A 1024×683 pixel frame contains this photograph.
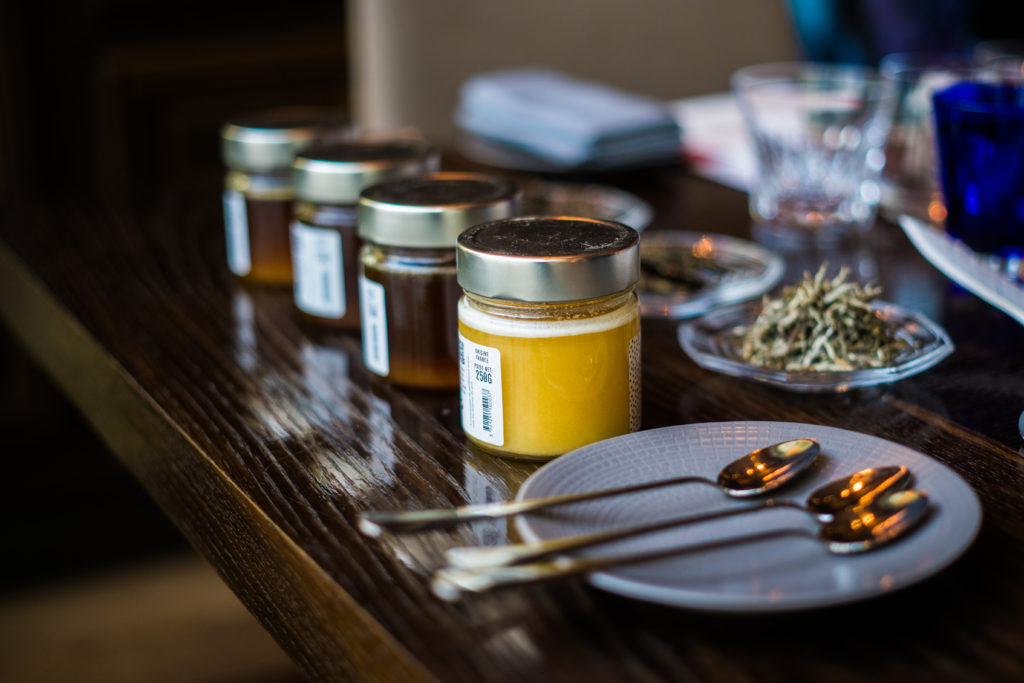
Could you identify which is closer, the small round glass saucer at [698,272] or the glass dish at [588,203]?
the small round glass saucer at [698,272]

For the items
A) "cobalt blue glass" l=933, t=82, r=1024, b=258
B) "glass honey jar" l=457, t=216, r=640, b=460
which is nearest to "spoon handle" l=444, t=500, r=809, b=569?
"glass honey jar" l=457, t=216, r=640, b=460

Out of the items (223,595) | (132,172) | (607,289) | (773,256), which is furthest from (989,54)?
(132,172)

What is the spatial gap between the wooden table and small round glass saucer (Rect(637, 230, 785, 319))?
4 centimetres

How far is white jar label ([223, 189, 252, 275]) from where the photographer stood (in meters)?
0.85

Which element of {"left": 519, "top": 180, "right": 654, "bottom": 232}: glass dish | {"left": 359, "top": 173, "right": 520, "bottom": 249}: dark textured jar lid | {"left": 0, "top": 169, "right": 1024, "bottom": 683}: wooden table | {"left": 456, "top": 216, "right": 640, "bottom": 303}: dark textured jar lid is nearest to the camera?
{"left": 0, "top": 169, "right": 1024, "bottom": 683}: wooden table

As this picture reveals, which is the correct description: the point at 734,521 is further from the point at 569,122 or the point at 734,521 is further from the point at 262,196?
the point at 569,122

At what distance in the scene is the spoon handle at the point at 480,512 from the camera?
0.42 metres

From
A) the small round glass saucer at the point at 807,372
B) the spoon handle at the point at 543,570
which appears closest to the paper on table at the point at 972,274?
the small round glass saucer at the point at 807,372

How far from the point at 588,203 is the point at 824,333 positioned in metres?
0.42

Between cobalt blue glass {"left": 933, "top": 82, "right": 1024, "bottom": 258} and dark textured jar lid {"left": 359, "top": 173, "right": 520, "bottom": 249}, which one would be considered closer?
dark textured jar lid {"left": 359, "top": 173, "right": 520, "bottom": 249}

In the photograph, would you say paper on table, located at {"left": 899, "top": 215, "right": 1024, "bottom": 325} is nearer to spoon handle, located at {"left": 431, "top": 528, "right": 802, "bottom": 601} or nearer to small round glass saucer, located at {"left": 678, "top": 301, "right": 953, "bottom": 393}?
small round glass saucer, located at {"left": 678, "top": 301, "right": 953, "bottom": 393}

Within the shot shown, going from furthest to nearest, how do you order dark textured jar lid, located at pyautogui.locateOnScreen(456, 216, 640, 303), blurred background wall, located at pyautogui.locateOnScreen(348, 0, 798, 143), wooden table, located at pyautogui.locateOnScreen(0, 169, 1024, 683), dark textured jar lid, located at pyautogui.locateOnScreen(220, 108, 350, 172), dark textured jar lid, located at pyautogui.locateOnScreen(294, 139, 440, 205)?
1. blurred background wall, located at pyautogui.locateOnScreen(348, 0, 798, 143)
2. dark textured jar lid, located at pyautogui.locateOnScreen(220, 108, 350, 172)
3. dark textured jar lid, located at pyautogui.locateOnScreen(294, 139, 440, 205)
4. dark textured jar lid, located at pyautogui.locateOnScreen(456, 216, 640, 303)
5. wooden table, located at pyautogui.locateOnScreen(0, 169, 1024, 683)

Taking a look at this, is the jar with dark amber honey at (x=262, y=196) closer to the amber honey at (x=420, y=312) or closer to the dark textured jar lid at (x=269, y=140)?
the dark textured jar lid at (x=269, y=140)

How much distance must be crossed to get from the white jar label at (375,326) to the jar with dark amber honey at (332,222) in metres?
0.09
